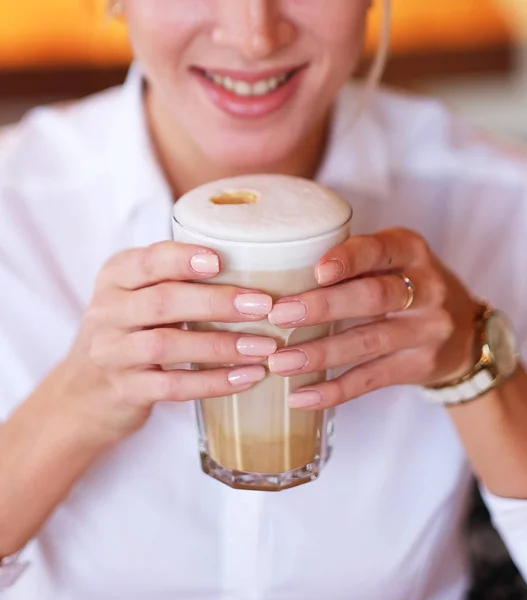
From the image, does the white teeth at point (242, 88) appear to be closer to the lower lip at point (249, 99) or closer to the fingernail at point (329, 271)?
the lower lip at point (249, 99)

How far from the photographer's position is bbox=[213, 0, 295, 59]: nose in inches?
37.0

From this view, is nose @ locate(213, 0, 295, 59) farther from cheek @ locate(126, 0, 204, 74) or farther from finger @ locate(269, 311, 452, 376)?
finger @ locate(269, 311, 452, 376)

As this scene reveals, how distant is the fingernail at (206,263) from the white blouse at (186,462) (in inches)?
17.5

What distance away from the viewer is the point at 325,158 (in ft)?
4.11

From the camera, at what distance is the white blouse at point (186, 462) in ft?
3.68

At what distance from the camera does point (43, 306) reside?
1146 millimetres

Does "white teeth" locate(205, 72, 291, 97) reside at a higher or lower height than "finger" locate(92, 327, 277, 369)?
higher

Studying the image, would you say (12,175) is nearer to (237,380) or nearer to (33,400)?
(33,400)

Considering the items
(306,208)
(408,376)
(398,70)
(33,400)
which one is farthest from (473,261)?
(398,70)

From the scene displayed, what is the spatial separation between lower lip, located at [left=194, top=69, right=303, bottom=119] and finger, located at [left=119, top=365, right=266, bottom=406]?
16.7 inches

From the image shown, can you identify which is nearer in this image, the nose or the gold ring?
the gold ring

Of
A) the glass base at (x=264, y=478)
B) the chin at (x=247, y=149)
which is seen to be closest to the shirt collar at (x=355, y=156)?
the chin at (x=247, y=149)

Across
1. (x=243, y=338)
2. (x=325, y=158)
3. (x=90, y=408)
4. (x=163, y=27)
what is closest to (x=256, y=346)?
(x=243, y=338)

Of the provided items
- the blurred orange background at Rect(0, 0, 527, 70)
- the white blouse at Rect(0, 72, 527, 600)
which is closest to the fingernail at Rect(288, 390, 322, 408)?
the white blouse at Rect(0, 72, 527, 600)
